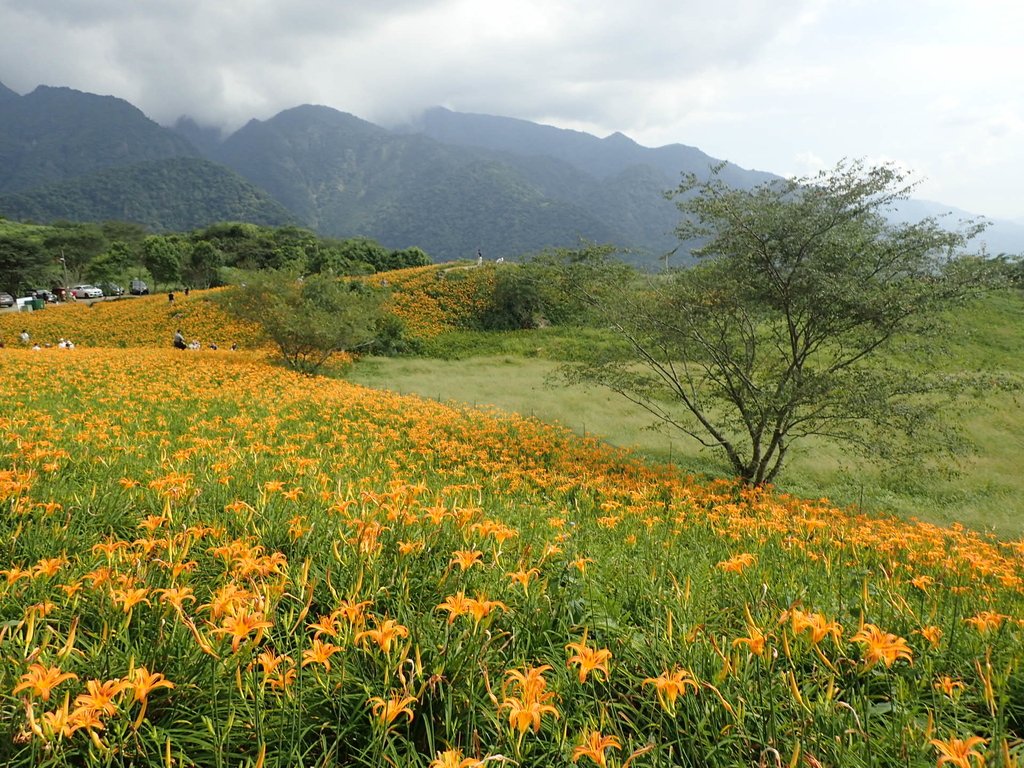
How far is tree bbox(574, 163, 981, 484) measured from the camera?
7664 millimetres

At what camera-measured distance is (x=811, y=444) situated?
1355cm

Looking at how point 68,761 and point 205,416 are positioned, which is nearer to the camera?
point 68,761

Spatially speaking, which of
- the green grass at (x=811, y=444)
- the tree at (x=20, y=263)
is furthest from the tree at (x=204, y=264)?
the green grass at (x=811, y=444)

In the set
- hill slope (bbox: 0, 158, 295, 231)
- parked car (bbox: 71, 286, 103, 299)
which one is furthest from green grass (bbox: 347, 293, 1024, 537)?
hill slope (bbox: 0, 158, 295, 231)

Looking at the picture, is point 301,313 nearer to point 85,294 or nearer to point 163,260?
point 163,260

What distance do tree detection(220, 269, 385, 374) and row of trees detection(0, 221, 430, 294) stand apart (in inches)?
773

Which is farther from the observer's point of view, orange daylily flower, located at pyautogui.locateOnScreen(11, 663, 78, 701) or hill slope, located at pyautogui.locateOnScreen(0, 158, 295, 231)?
hill slope, located at pyautogui.locateOnScreen(0, 158, 295, 231)

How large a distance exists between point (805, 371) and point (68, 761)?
32.0ft

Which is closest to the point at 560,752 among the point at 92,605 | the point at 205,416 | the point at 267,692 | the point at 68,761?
the point at 267,692

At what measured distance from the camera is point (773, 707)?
1636 millimetres

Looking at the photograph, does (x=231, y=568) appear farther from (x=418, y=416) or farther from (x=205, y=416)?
(x=418, y=416)

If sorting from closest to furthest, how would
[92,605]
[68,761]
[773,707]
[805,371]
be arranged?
[68,761]
[773,707]
[92,605]
[805,371]

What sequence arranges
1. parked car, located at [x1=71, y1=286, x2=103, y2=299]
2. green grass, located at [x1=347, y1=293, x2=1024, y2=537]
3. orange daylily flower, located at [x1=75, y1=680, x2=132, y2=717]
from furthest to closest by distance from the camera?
1. parked car, located at [x1=71, y1=286, x2=103, y2=299]
2. green grass, located at [x1=347, y1=293, x2=1024, y2=537]
3. orange daylily flower, located at [x1=75, y1=680, x2=132, y2=717]

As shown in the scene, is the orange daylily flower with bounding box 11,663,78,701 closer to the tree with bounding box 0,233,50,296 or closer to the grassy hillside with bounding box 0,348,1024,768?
the grassy hillside with bounding box 0,348,1024,768
